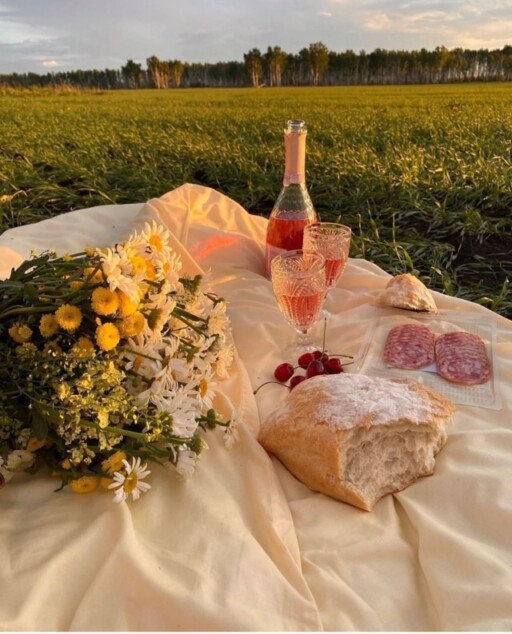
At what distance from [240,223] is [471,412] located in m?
1.53

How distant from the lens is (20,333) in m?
1.09

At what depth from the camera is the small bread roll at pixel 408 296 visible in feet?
6.45

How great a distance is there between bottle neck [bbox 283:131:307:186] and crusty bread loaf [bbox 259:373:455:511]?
1.01m

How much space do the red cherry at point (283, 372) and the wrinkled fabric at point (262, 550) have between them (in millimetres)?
203

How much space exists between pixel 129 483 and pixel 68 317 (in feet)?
1.17

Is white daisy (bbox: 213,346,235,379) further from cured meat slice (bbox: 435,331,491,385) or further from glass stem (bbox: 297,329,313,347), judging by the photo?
cured meat slice (bbox: 435,331,491,385)

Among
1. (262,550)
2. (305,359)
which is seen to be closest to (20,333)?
(262,550)

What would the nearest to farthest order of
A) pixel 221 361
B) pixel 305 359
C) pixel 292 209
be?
pixel 221 361, pixel 305 359, pixel 292 209

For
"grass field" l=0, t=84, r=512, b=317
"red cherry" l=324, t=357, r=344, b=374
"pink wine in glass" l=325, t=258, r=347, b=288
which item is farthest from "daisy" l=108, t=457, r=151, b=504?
"grass field" l=0, t=84, r=512, b=317

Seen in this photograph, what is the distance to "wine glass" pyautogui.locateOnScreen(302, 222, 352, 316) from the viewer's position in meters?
1.82

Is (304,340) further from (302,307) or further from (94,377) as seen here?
(94,377)

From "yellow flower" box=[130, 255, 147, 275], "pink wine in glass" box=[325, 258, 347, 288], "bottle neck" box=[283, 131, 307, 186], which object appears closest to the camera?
"yellow flower" box=[130, 255, 147, 275]

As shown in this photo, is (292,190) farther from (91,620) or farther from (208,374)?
(91,620)

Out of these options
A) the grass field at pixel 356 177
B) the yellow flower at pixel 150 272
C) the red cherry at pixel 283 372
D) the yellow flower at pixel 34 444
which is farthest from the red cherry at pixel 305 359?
the grass field at pixel 356 177
